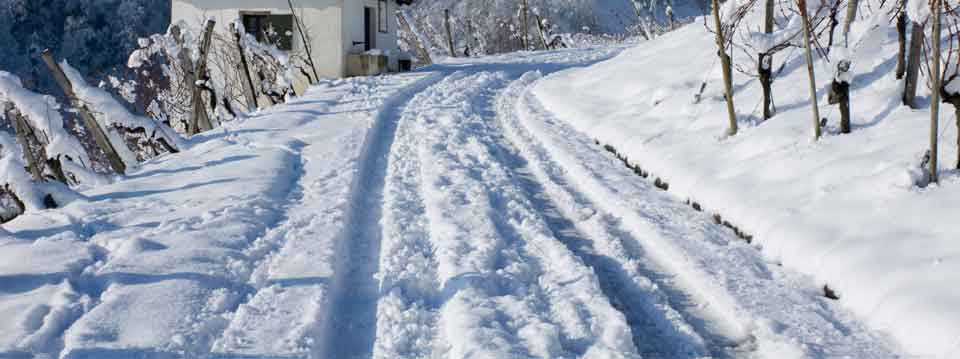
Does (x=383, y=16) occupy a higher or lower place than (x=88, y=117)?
higher

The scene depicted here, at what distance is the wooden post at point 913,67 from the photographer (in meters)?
5.98

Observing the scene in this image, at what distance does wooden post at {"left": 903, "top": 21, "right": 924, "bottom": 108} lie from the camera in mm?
5980

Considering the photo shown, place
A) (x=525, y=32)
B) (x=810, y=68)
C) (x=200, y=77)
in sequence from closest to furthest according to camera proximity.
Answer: (x=810, y=68)
(x=200, y=77)
(x=525, y=32)

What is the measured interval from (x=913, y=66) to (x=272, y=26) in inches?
667

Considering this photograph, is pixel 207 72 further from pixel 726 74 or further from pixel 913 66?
pixel 913 66

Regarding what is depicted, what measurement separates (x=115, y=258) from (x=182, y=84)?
481 inches

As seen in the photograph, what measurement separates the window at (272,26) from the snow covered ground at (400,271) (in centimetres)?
1245

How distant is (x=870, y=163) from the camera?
5332 mm

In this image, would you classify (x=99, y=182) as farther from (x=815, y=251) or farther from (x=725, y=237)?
(x=815, y=251)

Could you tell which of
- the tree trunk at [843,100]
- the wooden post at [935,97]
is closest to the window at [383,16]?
the tree trunk at [843,100]

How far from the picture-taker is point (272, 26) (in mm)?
19719

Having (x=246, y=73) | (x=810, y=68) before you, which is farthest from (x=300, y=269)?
(x=246, y=73)

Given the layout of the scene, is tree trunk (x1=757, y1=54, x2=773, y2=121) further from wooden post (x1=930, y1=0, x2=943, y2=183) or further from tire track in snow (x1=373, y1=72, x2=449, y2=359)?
tire track in snow (x1=373, y1=72, x2=449, y2=359)

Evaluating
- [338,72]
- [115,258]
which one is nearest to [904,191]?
[115,258]
